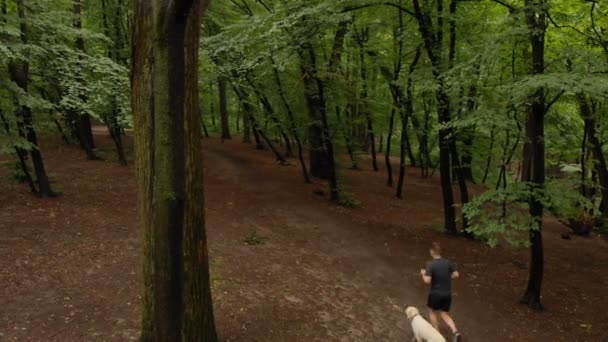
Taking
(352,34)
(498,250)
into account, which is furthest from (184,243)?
(352,34)

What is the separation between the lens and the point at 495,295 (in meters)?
11.1

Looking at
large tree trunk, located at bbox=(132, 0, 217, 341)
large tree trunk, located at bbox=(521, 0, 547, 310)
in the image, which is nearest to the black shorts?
large tree trunk, located at bbox=(521, 0, 547, 310)

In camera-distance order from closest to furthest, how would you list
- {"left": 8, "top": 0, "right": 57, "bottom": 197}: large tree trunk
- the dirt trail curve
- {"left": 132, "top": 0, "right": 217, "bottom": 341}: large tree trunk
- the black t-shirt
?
{"left": 132, "top": 0, "right": 217, "bottom": 341}: large tree trunk → the black t-shirt → the dirt trail curve → {"left": 8, "top": 0, "right": 57, "bottom": 197}: large tree trunk

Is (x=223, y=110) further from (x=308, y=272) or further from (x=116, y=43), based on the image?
(x=308, y=272)

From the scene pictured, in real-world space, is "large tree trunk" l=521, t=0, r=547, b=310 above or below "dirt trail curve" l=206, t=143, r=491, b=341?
above

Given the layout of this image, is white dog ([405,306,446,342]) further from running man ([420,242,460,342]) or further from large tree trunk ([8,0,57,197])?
large tree trunk ([8,0,57,197])

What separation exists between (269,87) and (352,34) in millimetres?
4398

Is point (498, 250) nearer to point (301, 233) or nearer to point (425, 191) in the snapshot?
point (301, 233)

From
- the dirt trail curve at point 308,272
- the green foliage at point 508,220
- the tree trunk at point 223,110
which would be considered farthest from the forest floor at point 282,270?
the tree trunk at point 223,110

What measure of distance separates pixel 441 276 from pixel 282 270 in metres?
4.16

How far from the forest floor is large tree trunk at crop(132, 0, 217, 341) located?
1.47 m

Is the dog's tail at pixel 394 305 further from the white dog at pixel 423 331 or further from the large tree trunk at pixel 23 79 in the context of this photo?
the large tree trunk at pixel 23 79

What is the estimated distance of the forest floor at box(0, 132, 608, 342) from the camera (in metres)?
7.95

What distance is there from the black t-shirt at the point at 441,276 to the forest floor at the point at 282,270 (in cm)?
120
